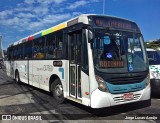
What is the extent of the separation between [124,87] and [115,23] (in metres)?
2.05

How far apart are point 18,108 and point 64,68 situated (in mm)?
2154

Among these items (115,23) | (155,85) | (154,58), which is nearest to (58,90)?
(115,23)

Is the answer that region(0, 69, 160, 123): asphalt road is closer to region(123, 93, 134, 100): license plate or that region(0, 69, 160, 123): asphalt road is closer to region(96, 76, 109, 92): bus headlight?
region(123, 93, 134, 100): license plate

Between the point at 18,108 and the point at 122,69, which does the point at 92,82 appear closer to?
the point at 122,69

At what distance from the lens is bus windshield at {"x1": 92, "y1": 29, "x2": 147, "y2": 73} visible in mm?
6688

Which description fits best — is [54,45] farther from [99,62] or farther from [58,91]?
[99,62]

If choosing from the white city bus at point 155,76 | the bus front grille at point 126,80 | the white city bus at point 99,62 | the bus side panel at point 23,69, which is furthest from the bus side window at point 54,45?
the white city bus at point 155,76

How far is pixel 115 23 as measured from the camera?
7.34 metres

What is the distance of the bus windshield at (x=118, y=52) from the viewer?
6.69 meters

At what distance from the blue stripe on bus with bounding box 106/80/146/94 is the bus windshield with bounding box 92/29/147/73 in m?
0.42

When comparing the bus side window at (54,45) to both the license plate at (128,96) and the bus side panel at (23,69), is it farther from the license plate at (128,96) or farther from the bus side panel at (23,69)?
the bus side panel at (23,69)

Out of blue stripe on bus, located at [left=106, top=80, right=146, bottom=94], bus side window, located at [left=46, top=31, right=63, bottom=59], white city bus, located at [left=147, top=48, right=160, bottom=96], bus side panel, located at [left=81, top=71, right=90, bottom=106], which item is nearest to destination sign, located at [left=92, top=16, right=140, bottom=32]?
bus side panel, located at [left=81, top=71, right=90, bottom=106]

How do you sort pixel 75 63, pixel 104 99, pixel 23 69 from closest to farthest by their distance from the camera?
pixel 104 99 < pixel 75 63 < pixel 23 69

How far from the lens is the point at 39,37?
1101 cm
